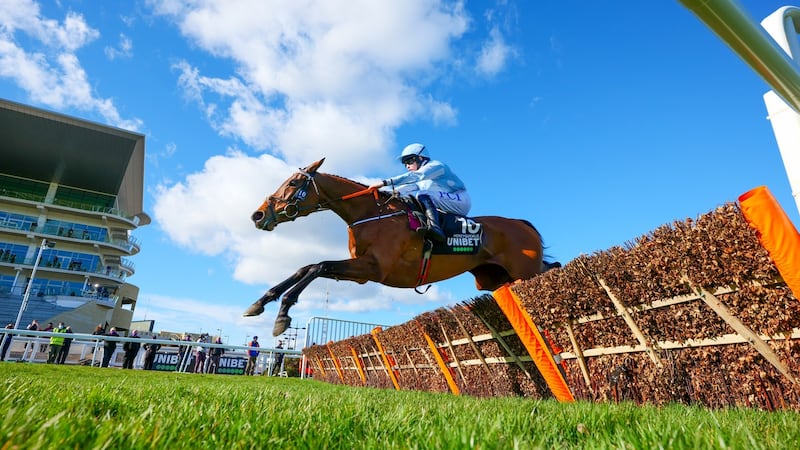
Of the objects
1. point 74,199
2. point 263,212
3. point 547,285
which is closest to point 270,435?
point 547,285

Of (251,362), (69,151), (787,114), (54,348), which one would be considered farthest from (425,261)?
(69,151)

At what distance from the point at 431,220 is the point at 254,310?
251cm

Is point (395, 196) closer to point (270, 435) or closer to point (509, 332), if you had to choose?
point (509, 332)

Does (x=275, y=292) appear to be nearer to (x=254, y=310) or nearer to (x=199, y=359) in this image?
(x=254, y=310)

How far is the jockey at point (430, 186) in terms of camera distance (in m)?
6.16

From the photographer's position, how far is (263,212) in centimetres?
601

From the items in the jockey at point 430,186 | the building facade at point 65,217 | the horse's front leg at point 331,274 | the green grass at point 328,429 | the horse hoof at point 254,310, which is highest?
the building facade at point 65,217

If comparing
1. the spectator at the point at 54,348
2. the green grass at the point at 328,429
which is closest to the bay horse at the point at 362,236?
the green grass at the point at 328,429

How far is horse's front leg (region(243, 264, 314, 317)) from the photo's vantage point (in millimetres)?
5266

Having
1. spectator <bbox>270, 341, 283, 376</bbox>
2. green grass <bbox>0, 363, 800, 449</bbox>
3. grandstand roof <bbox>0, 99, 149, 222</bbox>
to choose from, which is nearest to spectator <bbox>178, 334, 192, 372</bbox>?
spectator <bbox>270, 341, 283, 376</bbox>

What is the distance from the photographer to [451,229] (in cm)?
628

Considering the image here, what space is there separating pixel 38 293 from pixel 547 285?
189 feet

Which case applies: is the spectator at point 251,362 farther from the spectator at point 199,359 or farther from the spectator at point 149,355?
the spectator at point 149,355

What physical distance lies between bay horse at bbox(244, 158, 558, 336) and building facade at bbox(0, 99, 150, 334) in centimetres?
4796
